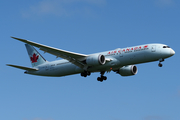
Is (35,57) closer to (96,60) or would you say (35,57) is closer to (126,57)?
(96,60)

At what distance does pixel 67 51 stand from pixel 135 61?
10.1 m

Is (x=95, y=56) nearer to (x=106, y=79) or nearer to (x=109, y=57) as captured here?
(x=109, y=57)

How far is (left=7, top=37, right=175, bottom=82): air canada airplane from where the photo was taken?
47.7 metres

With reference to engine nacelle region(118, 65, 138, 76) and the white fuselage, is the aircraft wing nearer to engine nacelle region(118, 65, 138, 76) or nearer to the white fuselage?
the white fuselage

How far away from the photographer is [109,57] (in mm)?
50656

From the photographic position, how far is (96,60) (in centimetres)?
4944

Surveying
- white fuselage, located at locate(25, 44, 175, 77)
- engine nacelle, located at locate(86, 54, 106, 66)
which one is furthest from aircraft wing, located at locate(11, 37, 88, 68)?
white fuselage, located at locate(25, 44, 175, 77)

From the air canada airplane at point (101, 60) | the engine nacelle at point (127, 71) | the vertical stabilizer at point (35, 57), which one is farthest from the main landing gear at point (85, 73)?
the vertical stabilizer at point (35, 57)

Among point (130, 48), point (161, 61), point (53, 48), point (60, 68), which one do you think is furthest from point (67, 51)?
point (161, 61)

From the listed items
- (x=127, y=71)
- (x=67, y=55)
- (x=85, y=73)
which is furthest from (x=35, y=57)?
(x=127, y=71)

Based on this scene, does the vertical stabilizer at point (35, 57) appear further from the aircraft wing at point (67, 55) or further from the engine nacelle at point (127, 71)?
the engine nacelle at point (127, 71)

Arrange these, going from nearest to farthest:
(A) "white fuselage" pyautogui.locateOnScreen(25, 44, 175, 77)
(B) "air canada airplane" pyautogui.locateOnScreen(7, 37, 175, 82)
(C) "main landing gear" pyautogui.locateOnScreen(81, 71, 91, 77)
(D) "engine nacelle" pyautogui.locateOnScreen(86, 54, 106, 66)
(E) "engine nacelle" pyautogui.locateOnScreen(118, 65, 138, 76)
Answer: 1. (A) "white fuselage" pyautogui.locateOnScreen(25, 44, 175, 77)
2. (B) "air canada airplane" pyautogui.locateOnScreen(7, 37, 175, 82)
3. (D) "engine nacelle" pyautogui.locateOnScreen(86, 54, 106, 66)
4. (C) "main landing gear" pyautogui.locateOnScreen(81, 71, 91, 77)
5. (E) "engine nacelle" pyautogui.locateOnScreen(118, 65, 138, 76)

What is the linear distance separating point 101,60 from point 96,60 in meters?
0.83

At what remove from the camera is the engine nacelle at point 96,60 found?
4935 cm
